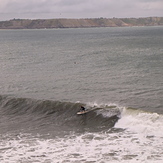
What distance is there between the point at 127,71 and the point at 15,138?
34.4m

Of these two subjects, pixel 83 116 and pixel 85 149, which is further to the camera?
pixel 83 116

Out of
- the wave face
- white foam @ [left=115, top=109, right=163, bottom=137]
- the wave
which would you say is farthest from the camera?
the wave face

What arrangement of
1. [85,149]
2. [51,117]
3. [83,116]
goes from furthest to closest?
[51,117] → [83,116] → [85,149]

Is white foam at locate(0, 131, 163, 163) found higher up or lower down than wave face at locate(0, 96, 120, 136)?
lower down

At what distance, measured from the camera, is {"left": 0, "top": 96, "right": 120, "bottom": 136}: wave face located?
3106cm

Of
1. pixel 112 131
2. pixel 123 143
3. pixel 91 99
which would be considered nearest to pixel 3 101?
pixel 91 99

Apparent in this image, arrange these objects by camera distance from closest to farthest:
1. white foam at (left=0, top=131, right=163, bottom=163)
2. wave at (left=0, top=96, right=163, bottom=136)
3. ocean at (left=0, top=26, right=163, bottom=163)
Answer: white foam at (left=0, top=131, right=163, bottom=163) < ocean at (left=0, top=26, right=163, bottom=163) < wave at (left=0, top=96, right=163, bottom=136)

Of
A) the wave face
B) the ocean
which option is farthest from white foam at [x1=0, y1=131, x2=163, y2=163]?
the wave face

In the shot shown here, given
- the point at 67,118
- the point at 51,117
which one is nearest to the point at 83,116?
the point at 67,118

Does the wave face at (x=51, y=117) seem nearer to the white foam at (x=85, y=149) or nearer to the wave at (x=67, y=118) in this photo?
the wave at (x=67, y=118)

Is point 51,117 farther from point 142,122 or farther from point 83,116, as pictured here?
point 142,122

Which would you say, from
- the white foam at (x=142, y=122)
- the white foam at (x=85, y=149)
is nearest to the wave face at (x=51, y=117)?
the white foam at (x=142, y=122)

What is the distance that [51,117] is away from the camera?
35.2m

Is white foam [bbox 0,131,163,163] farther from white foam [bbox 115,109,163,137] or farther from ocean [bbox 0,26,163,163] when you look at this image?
white foam [bbox 115,109,163,137]
